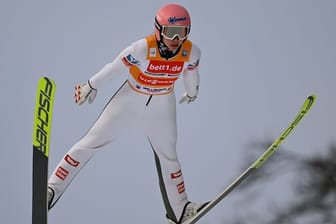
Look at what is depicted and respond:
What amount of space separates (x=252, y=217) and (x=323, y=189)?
2.02 ft

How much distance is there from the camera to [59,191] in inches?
119

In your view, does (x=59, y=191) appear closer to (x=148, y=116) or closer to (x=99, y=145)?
(x=99, y=145)

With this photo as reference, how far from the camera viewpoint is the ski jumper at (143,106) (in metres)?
2.90

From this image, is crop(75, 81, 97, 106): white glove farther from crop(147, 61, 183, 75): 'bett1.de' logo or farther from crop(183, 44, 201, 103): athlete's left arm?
crop(183, 44, 201, 103): athlete's left arm

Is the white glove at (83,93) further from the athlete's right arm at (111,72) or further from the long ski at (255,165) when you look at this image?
the long ski at (255,165)

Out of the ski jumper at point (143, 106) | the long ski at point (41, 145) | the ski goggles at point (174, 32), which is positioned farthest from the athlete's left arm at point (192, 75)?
the long ski at point (41, 145)

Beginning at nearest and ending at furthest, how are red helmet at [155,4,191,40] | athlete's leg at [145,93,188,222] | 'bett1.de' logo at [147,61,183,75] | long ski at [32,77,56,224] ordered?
long ski at [32,77,56,224], red helmet at [155,4,191,40], 'bett1.de' logo at [147,61,183,75], athlete's leg at [145,93,188,222]

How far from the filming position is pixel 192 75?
3.04 metres

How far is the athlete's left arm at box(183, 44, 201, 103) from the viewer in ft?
9.73

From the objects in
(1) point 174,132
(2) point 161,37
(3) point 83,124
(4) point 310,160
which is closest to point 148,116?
(1) point 174,132

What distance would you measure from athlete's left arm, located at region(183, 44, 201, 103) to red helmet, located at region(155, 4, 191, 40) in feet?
0.58

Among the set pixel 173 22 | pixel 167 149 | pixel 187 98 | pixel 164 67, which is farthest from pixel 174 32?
pixel 167 149

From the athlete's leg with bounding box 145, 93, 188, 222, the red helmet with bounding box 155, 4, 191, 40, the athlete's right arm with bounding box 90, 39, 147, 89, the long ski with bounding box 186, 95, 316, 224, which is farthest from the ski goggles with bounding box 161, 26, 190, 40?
the long ski with bounding box 186, 95, 316, 224

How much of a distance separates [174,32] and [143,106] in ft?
1.22
